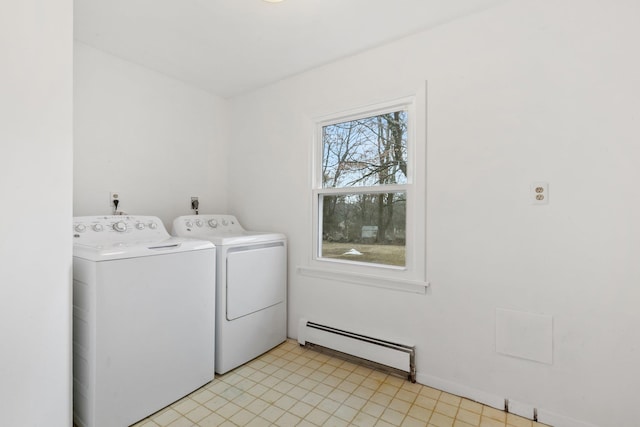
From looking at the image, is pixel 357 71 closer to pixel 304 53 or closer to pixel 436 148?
pixel 304 53

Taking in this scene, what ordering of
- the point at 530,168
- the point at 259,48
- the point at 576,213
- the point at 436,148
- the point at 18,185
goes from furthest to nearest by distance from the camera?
the point at 259,48
the point at 436,148
the point at 530,168
the point at 576,213
the point at 18,185

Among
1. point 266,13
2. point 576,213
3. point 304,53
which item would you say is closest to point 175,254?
point 266,13

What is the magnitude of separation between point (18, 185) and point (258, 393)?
1653 millimetres

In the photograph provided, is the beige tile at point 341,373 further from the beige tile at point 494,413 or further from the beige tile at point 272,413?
the beige tile at point 494,413

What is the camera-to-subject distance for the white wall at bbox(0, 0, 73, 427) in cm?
122

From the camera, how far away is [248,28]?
1.97 meters

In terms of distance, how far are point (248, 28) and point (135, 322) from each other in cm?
192

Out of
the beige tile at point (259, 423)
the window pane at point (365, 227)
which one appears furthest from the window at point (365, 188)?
the beige tile at point (259, 423)

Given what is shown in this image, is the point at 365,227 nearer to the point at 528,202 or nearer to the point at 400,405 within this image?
the point at 528,202

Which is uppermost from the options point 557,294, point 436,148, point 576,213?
point 436,148

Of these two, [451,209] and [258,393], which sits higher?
[451,209]

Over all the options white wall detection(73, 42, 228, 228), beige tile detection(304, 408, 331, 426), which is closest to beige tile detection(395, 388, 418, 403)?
beige tile detection(304, 408, 331, 426)

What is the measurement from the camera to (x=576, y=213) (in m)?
1.54

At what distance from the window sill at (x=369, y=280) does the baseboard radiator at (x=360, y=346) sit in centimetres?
38
